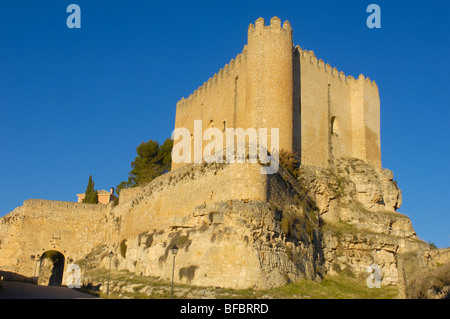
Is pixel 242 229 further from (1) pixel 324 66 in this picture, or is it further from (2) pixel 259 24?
(1) pixel 324 66

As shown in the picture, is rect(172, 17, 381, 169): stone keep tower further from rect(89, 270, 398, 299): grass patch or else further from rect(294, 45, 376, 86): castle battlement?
rect(89, 270, 398, 299): grass patch

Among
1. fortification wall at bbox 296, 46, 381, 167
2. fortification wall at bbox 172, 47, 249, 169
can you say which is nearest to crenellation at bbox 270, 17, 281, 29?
fortification wall at bbox 172, 47, 249, 169

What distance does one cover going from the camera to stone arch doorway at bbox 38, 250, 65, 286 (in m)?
35.3

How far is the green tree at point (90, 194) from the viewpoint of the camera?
4544cm

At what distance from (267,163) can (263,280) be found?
4.63m

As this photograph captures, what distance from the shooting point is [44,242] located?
3378cm

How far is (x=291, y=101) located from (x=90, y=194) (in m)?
27.3

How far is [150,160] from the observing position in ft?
136

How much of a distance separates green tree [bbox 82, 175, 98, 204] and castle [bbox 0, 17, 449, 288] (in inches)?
378

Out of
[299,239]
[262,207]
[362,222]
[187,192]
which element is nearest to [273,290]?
[262,207]

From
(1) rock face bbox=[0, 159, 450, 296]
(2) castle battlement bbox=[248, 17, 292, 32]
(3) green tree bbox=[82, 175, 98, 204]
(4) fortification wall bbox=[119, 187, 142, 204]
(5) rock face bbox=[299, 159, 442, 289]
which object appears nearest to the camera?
(1) rock face bbox=[0, 159, 450, 296]

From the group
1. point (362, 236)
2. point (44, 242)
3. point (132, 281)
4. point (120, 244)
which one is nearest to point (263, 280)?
point (132, 281)
